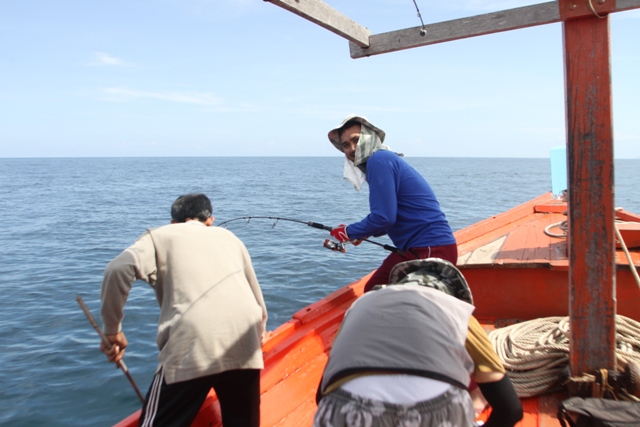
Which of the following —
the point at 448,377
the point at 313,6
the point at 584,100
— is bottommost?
the point at 448,377

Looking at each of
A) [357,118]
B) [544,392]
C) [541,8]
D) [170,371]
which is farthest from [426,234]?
[170,371]

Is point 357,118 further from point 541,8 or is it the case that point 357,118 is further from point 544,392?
point 544,392

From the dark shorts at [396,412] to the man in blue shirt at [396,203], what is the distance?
188 centimetres

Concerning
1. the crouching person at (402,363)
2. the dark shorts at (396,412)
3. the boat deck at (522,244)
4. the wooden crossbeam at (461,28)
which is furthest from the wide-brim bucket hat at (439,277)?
the boat deck at (522,244)

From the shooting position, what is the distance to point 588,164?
2.45 m

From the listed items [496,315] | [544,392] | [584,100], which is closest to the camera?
[584,100]

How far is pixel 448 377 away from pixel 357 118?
2281 millimetres

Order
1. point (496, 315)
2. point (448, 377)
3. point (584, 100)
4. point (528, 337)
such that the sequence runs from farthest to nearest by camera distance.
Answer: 1. point (496, 315)
2. point (528, 337)
3. point (584, 100)
4. point (448, 377)

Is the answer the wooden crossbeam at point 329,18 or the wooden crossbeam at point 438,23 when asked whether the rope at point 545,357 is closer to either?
the wooden crossbeam at point 438,23


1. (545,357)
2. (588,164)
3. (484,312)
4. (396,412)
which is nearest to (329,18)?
(588,164)

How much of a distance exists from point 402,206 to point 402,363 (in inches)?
80.6

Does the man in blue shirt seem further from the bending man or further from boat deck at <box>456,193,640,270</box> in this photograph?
the bending man

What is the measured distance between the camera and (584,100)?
2418mm

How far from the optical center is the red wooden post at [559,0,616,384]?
7.82 feet
